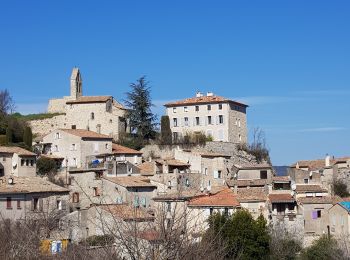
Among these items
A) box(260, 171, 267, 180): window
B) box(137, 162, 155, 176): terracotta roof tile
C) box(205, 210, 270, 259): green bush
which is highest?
box(137, 162, 155, 176): terracotta roof tile

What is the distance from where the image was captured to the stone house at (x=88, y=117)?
2709 inches

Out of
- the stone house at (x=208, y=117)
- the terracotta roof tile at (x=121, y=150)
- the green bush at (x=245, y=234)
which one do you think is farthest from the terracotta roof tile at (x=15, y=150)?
the green bush at (x=245, y=234)

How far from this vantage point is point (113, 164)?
184 ft

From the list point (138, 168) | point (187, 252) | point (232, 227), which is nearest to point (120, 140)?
point (138, 168)

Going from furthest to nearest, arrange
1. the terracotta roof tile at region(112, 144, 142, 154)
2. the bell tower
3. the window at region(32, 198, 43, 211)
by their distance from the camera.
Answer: the bell tower
the terracotta roof tile at region(112, 144, 142, 154)
the window at region(32, 198, 43, 211)

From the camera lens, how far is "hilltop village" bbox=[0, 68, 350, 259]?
46.1 meters

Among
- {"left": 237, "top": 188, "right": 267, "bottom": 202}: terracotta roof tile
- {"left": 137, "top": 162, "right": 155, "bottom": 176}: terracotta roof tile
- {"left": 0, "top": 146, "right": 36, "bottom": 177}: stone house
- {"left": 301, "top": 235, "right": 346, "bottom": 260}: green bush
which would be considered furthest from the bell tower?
{"left": 301, "top": 235, "right": 346, "bottom": 260}: green bush

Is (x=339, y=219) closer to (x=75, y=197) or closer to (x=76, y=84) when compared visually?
(x=75, y=197)

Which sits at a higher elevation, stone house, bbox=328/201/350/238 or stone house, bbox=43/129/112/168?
stone house, bbox=43/129/112/168

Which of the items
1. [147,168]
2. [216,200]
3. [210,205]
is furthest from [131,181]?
[210,205]

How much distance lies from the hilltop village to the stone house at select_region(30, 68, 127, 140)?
0.10 meters

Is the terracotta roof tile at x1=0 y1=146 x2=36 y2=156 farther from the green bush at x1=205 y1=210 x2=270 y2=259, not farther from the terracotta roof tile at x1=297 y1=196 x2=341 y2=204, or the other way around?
the terracotta roof tile at x1=297 y1=196 x2=341 y2=204

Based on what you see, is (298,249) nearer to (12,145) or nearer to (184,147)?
(184,147)

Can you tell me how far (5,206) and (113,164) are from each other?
40.5 ft
